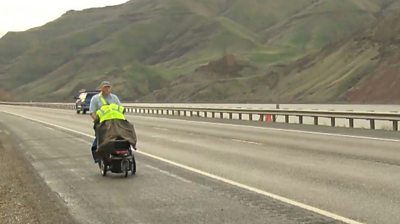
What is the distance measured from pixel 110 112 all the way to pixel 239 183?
2.85m

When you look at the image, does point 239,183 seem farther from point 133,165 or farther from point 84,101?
point 84,101

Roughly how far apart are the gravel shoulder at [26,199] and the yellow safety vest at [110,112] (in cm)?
167

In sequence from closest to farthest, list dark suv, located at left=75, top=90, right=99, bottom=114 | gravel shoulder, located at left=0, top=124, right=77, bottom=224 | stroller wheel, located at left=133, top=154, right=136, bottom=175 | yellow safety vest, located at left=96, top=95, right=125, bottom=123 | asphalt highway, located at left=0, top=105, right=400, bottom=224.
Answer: asphalt highway, located at left=0, top=105, right=400, bottom=224 < gravel shoulder, located at left=0, top=124, right=77, bottom=224 < yellow safety vest, located at left=96, top=95, right=125, bottom=123 < stroller wheel, located at left=133, top=154, right=136, bottom=175 < dark suv, located at left=75, top=90, right=99, bottom=114

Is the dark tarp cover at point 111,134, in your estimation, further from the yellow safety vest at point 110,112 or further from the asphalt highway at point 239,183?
the asphalt highway at point 239,183

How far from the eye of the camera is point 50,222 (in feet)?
26.3

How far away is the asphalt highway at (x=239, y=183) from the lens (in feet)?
26.7

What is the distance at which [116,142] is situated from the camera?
11703 millimetres

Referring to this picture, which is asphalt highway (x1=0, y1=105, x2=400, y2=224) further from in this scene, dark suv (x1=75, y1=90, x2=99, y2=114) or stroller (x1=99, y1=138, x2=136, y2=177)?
dark suv (x1=75, y1=90, x2=99, y2=114)

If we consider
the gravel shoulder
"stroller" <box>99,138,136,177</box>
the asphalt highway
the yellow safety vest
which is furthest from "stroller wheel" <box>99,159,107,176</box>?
the gravel shoulder

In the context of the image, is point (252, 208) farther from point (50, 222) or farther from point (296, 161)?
point (296, 161)

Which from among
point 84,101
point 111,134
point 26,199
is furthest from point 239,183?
point 84,101

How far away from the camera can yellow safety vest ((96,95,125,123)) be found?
38.7 ft

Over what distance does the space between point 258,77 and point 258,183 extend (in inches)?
4032

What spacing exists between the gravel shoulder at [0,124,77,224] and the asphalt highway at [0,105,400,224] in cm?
20
